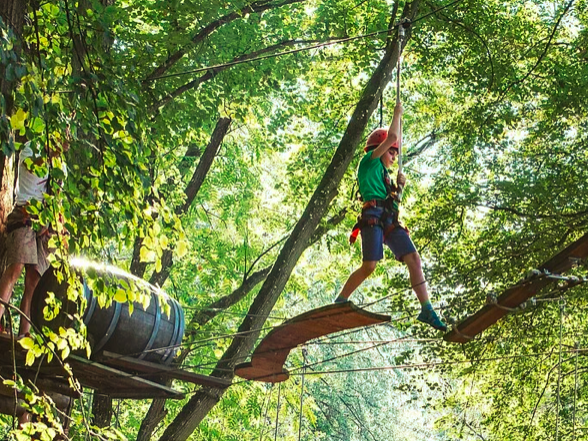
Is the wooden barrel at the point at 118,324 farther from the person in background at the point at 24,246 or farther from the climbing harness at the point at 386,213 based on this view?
the climbing harness at the point at 386,213

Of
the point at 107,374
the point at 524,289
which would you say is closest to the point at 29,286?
the point at 107,374

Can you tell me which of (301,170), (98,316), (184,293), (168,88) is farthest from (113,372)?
(184,293)

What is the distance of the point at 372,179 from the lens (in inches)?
268

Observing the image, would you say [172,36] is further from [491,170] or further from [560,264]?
[560,264]

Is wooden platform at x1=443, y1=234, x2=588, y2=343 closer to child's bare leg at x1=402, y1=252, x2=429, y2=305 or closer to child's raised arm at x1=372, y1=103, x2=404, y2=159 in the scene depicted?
child's bare leg at x1=402, y1=252, x2=429, y2=305

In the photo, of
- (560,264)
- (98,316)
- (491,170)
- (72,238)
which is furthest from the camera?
(491,170)

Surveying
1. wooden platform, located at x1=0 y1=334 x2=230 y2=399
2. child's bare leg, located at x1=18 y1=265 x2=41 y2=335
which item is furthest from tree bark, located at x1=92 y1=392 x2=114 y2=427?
child's bare leg, located at x1=18 y1=265 x2=41 y2=335

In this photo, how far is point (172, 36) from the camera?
11148 mm

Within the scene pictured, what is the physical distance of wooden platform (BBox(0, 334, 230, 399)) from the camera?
7.55 metres

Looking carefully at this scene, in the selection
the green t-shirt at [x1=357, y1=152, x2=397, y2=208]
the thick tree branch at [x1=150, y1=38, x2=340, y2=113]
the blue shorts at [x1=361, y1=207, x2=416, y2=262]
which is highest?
the thick tree branch at [x1=150, y1=38, x2=340, y2=113]

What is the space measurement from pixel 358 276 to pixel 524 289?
50.6 inches

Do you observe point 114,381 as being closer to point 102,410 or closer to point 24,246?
point 24,246

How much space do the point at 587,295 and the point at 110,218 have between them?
24.0ft

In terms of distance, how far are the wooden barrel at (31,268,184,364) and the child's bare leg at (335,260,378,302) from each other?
5.19 ft
